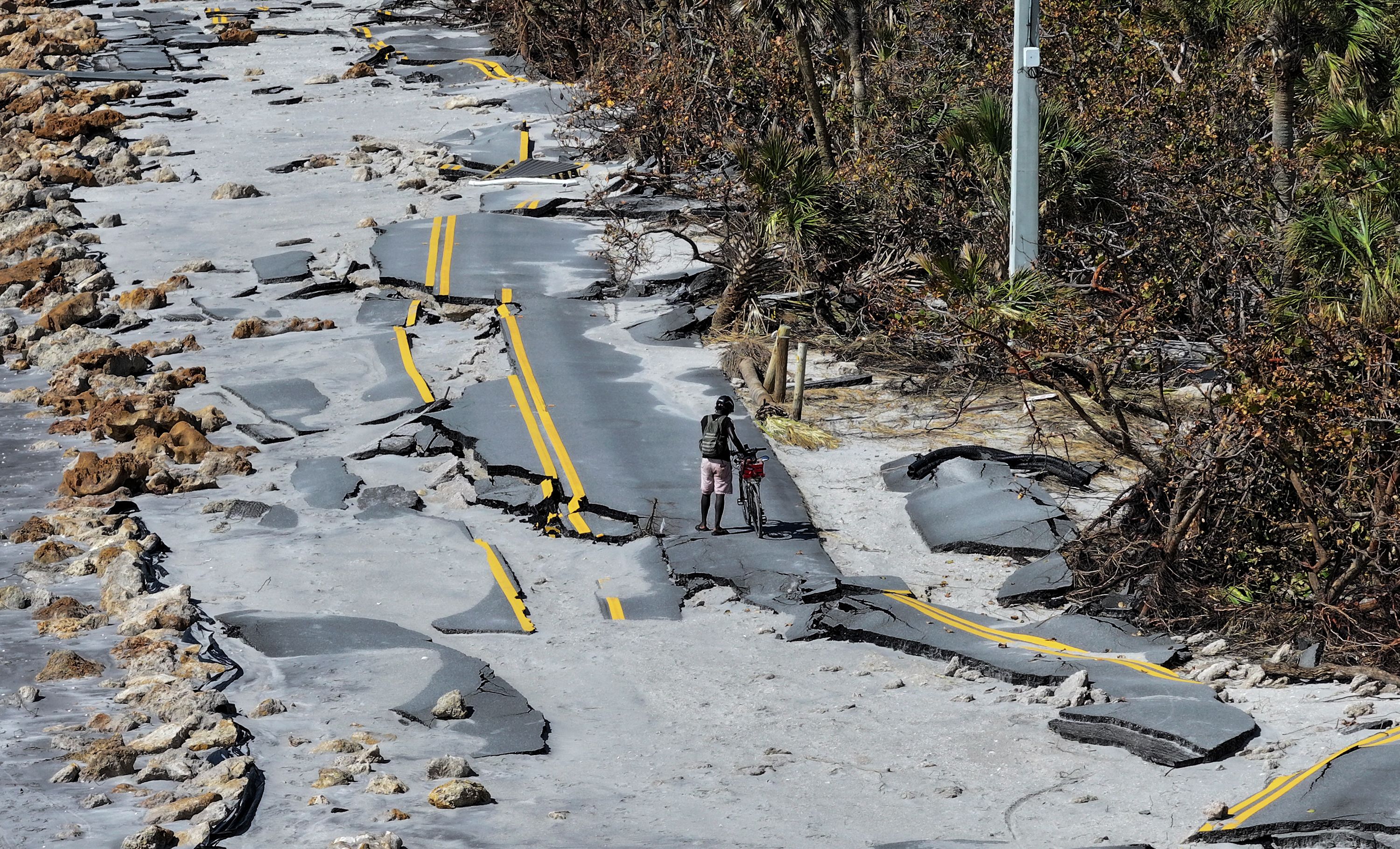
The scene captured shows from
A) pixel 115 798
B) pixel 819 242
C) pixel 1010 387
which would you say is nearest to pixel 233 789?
pixel 115 798

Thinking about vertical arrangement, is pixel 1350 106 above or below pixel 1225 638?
above

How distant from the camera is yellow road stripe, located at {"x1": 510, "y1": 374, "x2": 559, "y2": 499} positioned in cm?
1584

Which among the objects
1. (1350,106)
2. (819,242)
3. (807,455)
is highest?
(1350,106)

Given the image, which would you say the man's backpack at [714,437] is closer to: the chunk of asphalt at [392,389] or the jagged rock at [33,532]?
the chunk of asphalt at [392,389]

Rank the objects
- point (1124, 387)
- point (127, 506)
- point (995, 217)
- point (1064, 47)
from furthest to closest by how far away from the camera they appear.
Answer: point (1064, 47), point (995, 217), point (1124, 387), point (127, 506)

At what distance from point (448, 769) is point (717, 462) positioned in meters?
5.83

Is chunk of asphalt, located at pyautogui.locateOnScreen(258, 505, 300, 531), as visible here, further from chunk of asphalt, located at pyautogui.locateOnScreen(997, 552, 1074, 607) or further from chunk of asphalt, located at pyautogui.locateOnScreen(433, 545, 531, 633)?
chunk of asphalt, located at pyautogui.locateOnScreen(997, 552, 1074, 607)

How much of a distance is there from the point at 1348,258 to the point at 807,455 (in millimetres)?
6507

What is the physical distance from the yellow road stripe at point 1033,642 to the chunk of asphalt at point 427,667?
153 inches

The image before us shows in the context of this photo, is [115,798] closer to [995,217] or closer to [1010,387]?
[1010,387]

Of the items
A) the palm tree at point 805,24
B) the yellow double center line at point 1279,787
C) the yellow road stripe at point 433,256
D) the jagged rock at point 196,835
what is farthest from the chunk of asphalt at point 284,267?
the yellow double center line at point 1279,787

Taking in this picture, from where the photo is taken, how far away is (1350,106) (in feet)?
61.1

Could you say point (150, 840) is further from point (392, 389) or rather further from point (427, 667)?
point (392, 389)

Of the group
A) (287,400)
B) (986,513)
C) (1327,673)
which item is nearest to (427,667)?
(986,513)
